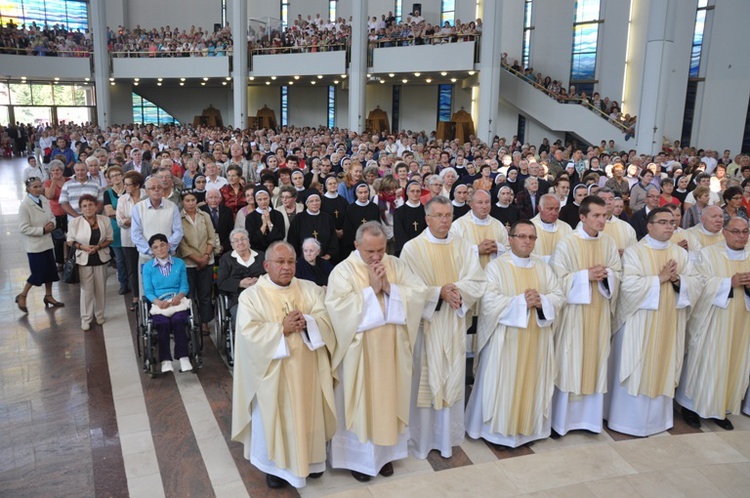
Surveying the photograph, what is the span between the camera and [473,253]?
15.9 feet

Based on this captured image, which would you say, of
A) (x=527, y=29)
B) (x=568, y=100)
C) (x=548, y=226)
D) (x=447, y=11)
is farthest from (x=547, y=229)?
(x=447, y=11)

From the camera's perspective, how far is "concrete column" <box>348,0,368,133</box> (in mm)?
21969

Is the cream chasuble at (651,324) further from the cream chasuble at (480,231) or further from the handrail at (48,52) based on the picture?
the handrail at (48,52)

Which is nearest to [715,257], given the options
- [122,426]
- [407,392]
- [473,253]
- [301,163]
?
[473,253]

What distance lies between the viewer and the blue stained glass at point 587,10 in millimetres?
23688

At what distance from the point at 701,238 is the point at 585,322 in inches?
87.6

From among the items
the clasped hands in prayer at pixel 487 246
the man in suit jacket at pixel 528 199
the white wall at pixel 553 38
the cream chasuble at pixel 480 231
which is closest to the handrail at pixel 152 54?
the white wall at pixel 553 38

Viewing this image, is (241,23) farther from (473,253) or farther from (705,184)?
(473,253)

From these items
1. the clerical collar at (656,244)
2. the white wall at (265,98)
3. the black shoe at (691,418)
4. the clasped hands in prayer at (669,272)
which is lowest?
the black shoe at (691,418)

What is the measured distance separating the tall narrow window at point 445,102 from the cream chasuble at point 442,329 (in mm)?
24306

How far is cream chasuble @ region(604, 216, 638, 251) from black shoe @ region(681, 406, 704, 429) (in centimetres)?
174

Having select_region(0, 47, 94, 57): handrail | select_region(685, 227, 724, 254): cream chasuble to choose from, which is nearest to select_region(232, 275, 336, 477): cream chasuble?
select_region(685, 227, 724, 254): cream chasuble

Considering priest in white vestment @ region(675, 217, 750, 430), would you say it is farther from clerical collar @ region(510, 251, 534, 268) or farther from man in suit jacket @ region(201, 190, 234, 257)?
man in suit jacket @ region(201, 190, 234, 257)

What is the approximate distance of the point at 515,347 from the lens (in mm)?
4688
